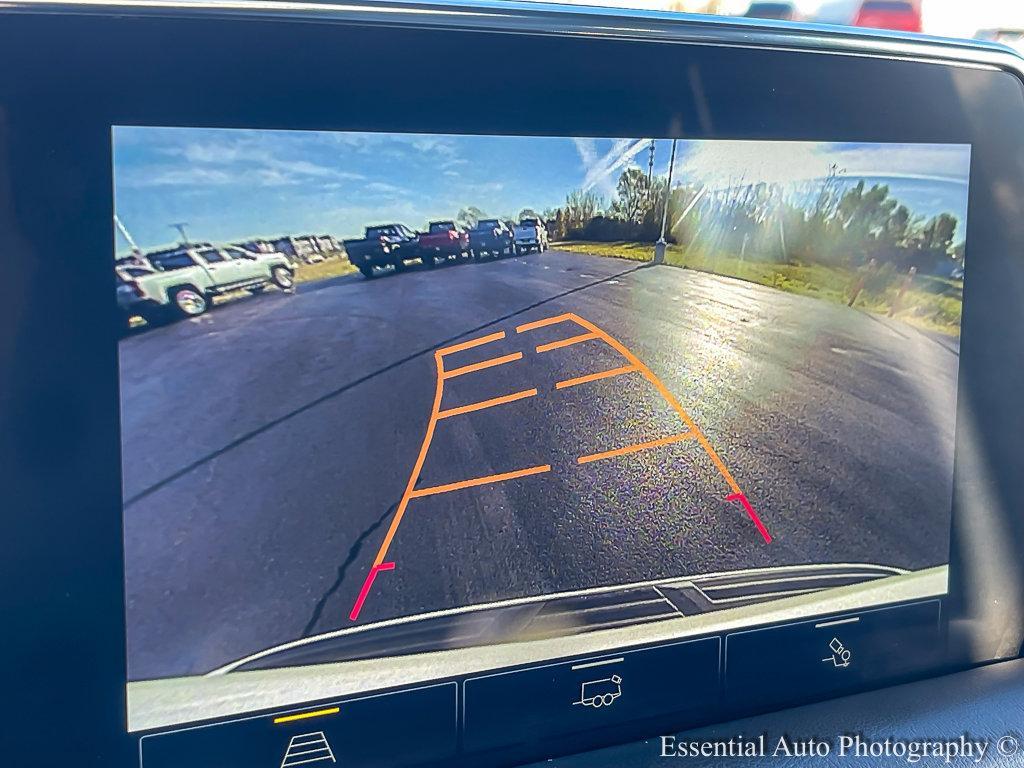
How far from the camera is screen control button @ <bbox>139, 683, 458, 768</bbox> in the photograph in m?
1.17

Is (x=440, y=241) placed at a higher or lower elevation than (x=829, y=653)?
higher

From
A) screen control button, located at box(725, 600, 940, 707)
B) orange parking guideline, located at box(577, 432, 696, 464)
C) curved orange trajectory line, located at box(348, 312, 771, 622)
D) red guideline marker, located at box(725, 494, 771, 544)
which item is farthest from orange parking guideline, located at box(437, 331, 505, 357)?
screen control button, located at box(725, 600, 940, 707)

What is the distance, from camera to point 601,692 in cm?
135

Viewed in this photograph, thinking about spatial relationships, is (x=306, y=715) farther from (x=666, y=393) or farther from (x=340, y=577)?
(x=666, y=393)

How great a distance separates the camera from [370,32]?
3.74 ft

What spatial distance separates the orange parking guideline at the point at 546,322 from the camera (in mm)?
1263

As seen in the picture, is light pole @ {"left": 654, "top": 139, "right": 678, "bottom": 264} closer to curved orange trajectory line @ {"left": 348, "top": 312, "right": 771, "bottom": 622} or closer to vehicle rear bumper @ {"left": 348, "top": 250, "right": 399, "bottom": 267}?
curved orange trajectory line @ {"left": 348, "top": 312, "right": 771, "bottom": 622}

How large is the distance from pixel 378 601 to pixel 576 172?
702 mm

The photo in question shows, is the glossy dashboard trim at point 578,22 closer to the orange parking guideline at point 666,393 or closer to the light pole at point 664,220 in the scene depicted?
the light pole at point 664,220

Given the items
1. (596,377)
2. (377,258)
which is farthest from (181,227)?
(596,377)

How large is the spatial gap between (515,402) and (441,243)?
26cm

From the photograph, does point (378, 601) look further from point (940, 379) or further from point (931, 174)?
point (931, 174)

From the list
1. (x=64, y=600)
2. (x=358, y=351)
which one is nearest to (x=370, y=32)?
(x=358, y=351)

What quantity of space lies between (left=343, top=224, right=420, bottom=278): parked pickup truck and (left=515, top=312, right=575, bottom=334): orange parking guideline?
192 mm
